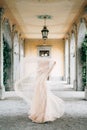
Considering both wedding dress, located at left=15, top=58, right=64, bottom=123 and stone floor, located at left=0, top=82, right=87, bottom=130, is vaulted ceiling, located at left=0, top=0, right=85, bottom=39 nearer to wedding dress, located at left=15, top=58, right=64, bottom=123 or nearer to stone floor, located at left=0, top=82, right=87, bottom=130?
stone floor, located at left=0, top=82, right=87, bottom=130

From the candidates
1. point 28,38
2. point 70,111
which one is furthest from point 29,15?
point 28,38

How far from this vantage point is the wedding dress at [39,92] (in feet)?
22.8

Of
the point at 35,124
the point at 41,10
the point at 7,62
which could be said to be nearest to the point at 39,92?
the point at 35,124

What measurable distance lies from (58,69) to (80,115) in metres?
18.8

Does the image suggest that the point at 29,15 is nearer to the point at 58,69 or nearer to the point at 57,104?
the point at 57,104

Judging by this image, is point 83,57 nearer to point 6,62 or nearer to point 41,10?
point 41,10

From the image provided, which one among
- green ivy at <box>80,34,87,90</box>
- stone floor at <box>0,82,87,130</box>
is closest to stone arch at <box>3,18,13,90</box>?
green ivy at <box>80,34,87,90</box>

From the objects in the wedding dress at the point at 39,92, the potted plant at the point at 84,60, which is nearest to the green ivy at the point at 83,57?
the potted plant at the point at 84,60

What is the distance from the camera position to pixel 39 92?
708 cm

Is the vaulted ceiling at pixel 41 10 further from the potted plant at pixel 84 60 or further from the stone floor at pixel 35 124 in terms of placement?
the stone floor at pixel 35 124

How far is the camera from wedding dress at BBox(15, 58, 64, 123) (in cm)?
695

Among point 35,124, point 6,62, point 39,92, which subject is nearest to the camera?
point 35,124

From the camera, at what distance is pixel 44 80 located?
7.16 m

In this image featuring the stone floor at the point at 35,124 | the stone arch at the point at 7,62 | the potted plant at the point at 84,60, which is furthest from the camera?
the stone arch at the point at 7,62
